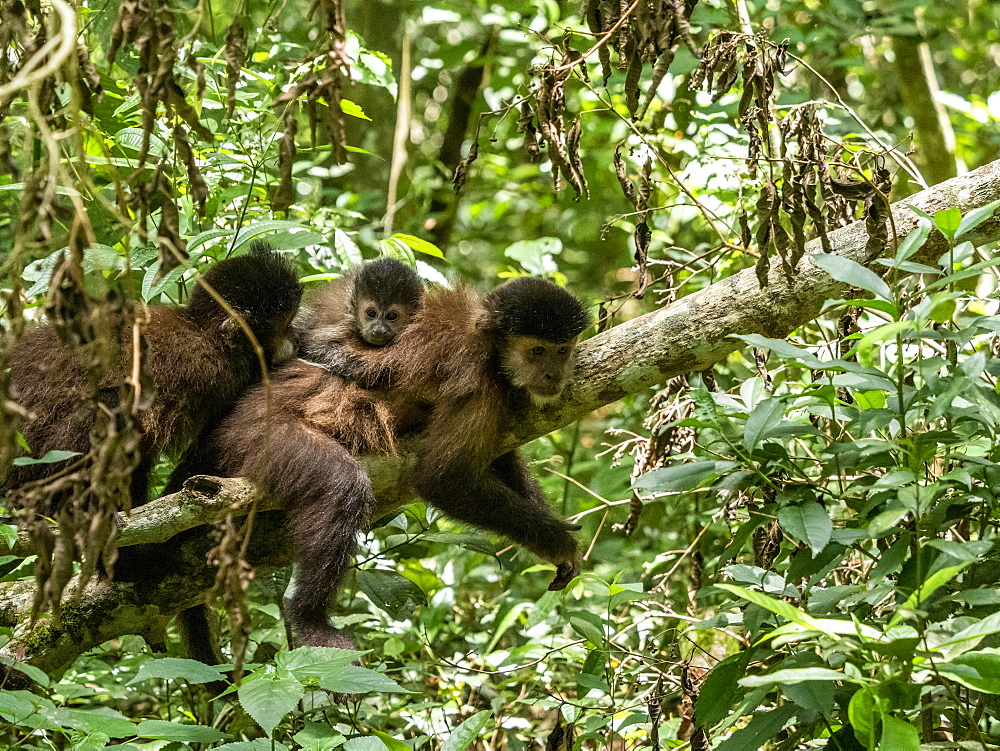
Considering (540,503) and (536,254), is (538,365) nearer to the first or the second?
(540,503)

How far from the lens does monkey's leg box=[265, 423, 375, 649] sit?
425 centimetres

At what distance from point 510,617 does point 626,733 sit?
871 millimetres

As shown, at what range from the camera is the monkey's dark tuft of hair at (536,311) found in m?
4.68

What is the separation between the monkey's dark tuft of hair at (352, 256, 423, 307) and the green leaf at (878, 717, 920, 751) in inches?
142

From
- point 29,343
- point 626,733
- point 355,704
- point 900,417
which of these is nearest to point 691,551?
point 626,733

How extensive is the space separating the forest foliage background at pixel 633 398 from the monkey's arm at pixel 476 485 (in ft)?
1.10

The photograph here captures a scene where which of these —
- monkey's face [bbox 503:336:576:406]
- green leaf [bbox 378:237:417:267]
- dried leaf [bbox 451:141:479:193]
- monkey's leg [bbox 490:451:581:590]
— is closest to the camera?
dried leaf [bbox 451:141:479:193]

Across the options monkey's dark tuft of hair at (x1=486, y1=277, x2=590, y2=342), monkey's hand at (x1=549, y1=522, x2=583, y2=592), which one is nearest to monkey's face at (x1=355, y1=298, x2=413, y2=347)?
monkey's dark tuft of hair at (x1=486, y1=277, x2=590, y2=342)

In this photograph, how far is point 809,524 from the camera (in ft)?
9.70

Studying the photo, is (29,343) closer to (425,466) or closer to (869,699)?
(425,466)

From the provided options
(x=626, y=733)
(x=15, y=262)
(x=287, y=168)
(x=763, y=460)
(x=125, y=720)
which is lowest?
(x=626, y=733)

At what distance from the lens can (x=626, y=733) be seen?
4.61 m

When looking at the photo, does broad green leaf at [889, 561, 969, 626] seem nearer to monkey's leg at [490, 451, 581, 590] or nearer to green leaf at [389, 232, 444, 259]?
monkey's leg at [490, 451, 581, 590]

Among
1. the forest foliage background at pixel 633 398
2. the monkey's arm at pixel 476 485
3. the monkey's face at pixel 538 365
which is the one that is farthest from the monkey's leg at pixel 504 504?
the monkey's face at pixel 538 365
